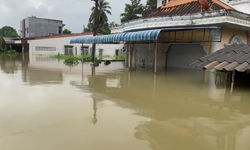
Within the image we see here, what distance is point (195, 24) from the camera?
49.4ft

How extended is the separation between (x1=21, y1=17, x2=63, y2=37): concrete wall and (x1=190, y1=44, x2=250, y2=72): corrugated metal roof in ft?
159

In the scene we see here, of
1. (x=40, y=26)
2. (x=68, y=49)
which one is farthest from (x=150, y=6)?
(x=40, y=26)

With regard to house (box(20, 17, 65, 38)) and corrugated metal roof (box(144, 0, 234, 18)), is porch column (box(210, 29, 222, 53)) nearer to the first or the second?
corrugated metal roof (box(144, 0, 234, 18))

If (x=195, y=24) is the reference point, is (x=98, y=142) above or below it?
below

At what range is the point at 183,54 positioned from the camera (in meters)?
19.1

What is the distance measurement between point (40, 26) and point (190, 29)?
4515cm

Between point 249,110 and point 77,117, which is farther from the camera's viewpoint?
point 249,110

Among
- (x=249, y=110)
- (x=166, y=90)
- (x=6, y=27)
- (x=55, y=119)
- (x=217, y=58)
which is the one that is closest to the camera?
(x=55, y=119)

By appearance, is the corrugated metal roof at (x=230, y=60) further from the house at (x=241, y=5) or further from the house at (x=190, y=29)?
the house at (x=241, y=5)

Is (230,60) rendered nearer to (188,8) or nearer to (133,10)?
(188,8)

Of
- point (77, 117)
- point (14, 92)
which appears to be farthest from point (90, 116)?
point (14, 92)

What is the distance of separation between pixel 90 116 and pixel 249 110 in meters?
4.65

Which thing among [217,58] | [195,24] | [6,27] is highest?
[6,27]

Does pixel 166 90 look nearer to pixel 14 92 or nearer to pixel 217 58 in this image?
pixel 217 58
